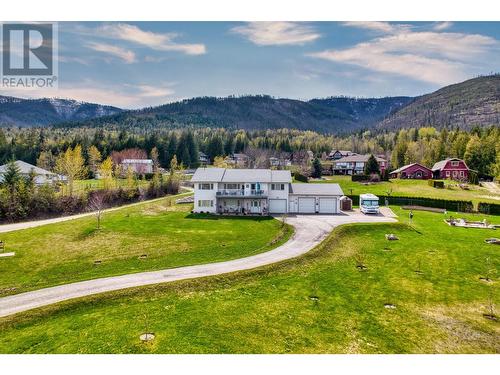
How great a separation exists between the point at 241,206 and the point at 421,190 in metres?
39.5

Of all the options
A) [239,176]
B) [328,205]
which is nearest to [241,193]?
[239,176]

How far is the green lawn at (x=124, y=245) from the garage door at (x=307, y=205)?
7.05 m

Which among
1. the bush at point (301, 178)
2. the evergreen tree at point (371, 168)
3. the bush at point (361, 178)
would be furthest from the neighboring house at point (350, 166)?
the bush at point (301, 178)

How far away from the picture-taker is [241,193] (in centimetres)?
5097

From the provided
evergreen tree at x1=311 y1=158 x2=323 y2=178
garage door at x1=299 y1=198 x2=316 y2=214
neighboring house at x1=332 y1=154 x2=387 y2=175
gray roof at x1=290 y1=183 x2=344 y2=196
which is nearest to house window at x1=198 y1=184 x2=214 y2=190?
gray roof at x1=290 y1=183 x2=344 y2=196

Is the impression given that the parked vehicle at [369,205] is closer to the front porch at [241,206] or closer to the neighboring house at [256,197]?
the neighboring house at [256,197]

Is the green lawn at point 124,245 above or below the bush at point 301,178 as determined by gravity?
below

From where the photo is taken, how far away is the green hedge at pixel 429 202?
2114 inches

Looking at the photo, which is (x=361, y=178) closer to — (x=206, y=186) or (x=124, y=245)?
(x=206, y=186)

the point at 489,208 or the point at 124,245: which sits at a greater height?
the point at 489,208

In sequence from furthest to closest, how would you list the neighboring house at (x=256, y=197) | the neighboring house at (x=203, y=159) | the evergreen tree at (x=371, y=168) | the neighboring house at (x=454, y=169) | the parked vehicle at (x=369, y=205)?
the neighboring house at (x=203, y=159)
the evergreen tree at (x=371, y=168)
the neighboring house at (x=454, y=169)
the neighboring house at (x=256, y=197)
the parked vehicle at (x=369, y=205)

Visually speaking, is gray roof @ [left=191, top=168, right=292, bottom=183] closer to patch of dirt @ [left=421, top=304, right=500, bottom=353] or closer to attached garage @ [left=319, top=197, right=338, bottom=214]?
attached garage @ [left=319, top=197, right=338, bottom=214]

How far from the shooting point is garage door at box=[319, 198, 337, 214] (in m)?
51.8

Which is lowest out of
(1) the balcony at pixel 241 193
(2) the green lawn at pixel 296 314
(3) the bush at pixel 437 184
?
(2) the green lawn at pixel 296 314
